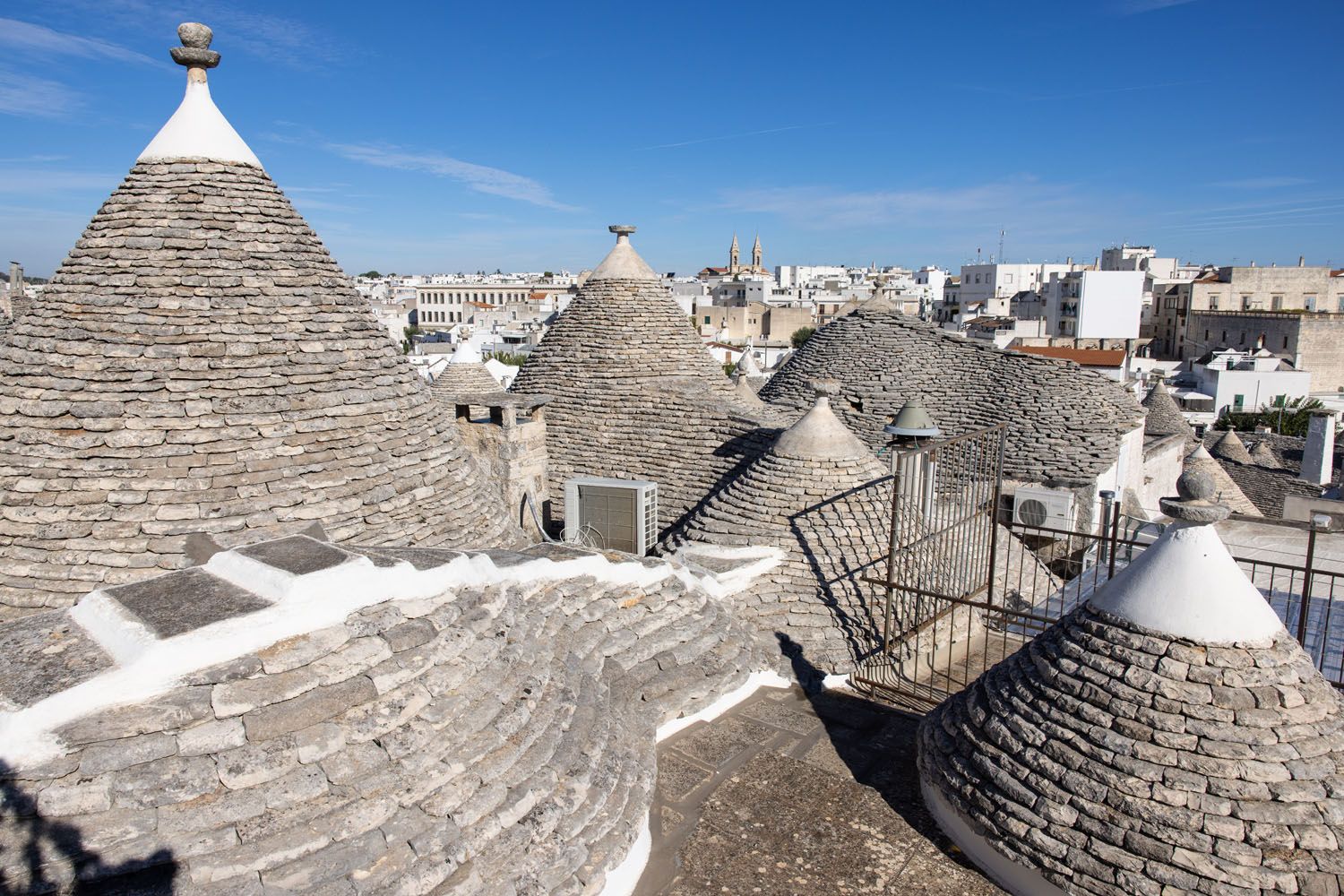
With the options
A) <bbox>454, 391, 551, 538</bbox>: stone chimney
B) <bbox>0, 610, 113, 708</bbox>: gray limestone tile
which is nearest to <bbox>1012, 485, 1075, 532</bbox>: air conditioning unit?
<bbox>454, 391, 551, 538</bbox>: stone chimney

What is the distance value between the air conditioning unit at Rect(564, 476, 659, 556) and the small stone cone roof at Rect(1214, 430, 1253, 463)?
2083 cm

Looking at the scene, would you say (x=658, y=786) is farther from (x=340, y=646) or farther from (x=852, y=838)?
(x=340, y=646)

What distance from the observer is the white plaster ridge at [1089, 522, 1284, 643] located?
4.46 metres

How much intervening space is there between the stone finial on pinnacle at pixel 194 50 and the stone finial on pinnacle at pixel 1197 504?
7.46 meters

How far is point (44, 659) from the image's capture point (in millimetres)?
3713

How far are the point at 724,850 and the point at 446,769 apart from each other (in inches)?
70.9

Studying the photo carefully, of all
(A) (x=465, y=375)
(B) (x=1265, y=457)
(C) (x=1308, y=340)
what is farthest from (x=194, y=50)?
(C) (x=1308, y=340)

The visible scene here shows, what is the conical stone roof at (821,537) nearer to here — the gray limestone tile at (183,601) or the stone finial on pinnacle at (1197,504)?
the stone finial on pinnacle at (1197,504)

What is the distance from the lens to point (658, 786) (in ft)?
18.1

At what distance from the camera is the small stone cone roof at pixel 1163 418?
22.7m

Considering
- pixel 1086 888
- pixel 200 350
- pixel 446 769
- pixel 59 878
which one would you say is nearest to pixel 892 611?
pixel 1086 888

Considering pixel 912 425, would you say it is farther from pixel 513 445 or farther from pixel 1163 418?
pixel 1163 418

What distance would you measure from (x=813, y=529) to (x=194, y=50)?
7.18 metres

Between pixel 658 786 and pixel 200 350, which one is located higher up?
pixel 200 350
